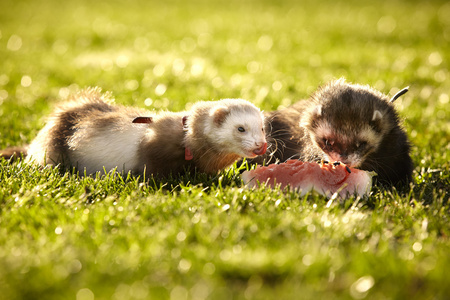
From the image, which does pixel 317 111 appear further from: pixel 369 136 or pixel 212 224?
pixel 212 224

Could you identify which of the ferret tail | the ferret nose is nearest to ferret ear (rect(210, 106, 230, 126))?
the ferret nose

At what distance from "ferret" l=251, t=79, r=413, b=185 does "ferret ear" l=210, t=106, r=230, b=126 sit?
703 mm

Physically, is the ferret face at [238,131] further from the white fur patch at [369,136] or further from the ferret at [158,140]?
the white fur patch at [369,136]

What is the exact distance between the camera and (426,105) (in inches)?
312

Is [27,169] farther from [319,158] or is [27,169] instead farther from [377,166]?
[377,166]

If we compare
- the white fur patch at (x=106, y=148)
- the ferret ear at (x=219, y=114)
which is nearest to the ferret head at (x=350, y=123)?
the ferret ear at (x=219, y=114)

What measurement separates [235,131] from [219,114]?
0.73 ft

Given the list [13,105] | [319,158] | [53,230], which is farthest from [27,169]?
[13,105]

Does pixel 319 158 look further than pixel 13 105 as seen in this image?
No

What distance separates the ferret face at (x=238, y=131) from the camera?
4.66 metres

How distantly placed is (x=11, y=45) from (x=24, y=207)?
34.6ft

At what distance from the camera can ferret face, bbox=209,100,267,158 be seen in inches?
183

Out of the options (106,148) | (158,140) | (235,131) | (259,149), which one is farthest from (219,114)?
(106,148)

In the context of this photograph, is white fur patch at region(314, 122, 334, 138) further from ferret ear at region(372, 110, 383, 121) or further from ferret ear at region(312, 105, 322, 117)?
ferret ear at region(372, 110, 383, 121)
